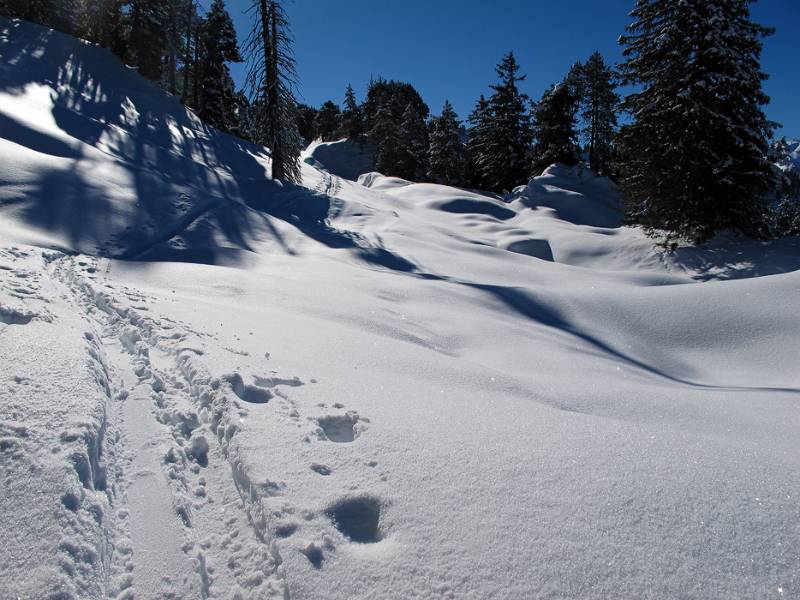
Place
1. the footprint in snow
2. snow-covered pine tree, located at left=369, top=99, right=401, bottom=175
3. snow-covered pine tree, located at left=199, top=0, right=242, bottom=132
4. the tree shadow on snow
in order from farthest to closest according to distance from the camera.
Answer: snow-covered pine tree, located at left=369, top=99, right=401, bottom=175 → snow-covered pine tree, located at left=199, top=0, right=242, bottom=132 → the tree shadow on snow → the footprint in snow

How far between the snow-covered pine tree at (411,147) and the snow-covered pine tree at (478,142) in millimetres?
4424

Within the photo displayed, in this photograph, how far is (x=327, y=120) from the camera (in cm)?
6391

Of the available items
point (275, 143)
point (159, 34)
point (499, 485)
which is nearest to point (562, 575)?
point (499, 485)

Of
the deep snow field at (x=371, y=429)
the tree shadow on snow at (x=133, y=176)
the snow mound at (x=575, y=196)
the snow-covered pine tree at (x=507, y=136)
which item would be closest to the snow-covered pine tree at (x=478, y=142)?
the snow-covered pine tree at (x=507, y=136)

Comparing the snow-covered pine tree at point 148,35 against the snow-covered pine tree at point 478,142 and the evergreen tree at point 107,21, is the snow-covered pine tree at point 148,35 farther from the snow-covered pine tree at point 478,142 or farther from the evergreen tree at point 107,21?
the snow-covered pine tree at point 478,142

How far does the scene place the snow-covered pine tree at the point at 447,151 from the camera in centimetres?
3575

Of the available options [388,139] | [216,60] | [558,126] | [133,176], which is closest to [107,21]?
[216,60]

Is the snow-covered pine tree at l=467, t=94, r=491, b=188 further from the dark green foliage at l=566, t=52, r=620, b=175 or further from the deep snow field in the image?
the deep snow field

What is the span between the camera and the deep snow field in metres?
1.92

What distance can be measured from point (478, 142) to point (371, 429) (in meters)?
37.0

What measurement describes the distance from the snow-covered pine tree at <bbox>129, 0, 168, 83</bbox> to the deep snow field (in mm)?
22988

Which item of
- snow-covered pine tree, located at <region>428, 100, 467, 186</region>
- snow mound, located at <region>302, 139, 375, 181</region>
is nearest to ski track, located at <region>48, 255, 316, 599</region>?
snow-covered pine tree, located at <region>428, 100, 467, 186</region>

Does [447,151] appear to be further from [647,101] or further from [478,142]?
[647,101]

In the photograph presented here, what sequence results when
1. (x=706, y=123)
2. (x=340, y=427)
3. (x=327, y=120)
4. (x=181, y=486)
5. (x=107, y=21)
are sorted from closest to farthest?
(x=181, y=486) < (x=340, y=427) < (x=706, y=123) < (x=107, y=21) < (x=327, y=120)
